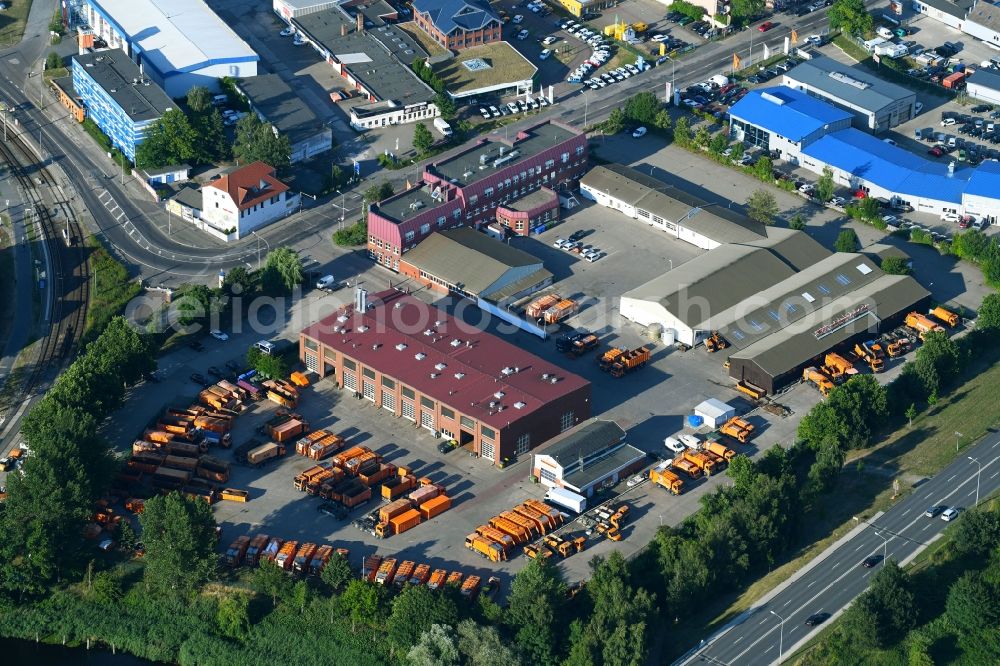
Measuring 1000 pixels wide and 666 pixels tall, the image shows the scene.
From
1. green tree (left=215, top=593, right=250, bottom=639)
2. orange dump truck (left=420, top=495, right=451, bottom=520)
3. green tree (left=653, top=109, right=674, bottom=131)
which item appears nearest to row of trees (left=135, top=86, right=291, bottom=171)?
green tree (left=653, top=109, right=674, bottom=131)

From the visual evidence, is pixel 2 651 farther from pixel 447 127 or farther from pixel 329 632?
pixel 447 127

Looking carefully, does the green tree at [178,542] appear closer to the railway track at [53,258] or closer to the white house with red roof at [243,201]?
the railway track at [53,258]

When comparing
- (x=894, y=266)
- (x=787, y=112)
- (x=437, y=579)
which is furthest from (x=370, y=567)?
(x=787, y=112)

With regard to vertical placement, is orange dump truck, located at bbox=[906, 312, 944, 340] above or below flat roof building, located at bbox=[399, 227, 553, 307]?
below

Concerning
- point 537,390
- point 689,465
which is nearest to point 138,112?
point 537,390

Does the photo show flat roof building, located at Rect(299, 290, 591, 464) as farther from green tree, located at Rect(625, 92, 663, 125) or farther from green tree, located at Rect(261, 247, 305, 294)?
green tree, located at Rect(625, 92, 663, 125)

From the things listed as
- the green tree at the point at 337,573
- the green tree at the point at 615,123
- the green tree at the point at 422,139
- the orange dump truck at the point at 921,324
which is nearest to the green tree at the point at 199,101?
the green tree at the point at 422,139
